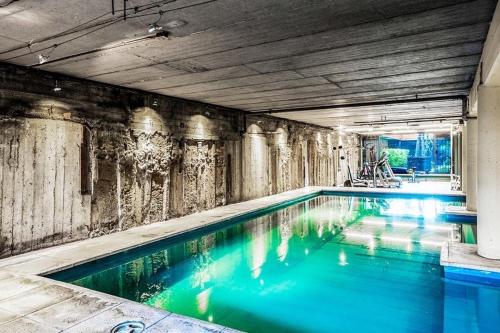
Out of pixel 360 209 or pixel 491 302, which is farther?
pixel 360 209

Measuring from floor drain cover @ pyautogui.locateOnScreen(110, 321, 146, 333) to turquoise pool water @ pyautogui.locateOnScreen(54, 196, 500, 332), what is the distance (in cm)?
94

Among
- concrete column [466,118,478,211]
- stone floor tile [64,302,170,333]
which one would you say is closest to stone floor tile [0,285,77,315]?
stone floor tile [64,302,170,333]

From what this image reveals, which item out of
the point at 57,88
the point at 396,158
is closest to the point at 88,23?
the point at 57,88

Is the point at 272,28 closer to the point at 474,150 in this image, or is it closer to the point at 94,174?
the point at 94,174

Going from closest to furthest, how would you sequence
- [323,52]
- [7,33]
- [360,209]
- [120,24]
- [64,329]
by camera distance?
[64,329] → [120,24] → [7,33] → [323,52] → [360,209]

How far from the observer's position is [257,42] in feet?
12.7

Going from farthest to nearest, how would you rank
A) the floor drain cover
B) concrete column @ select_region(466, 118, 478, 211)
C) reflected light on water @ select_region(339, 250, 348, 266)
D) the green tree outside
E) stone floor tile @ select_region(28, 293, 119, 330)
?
the green tree outside, concrete column @ select_region(466, 118, 478, 211), reflected light on water @ select_region(339, 250, 348, 266), stone floor tile @ select_region(28, 293, 119, 330), the floor drain cover

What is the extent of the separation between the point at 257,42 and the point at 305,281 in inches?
126

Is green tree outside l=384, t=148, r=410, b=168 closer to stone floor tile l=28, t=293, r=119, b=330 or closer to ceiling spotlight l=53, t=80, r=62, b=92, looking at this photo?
ceiling spotlight l=53, t=80, r=62, b=92

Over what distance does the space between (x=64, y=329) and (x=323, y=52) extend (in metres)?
4.07

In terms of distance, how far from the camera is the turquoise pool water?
350 cm

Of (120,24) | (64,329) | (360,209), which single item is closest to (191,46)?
(120,24)

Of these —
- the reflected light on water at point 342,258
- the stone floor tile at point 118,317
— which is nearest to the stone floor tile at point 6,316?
the stone floor tile at point 118,317

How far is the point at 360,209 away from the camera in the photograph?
10297 millimetres
